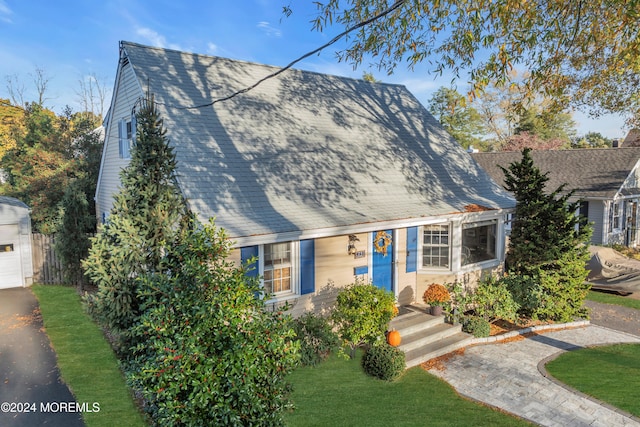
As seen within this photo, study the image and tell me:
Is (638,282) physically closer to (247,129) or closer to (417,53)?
(417,53)

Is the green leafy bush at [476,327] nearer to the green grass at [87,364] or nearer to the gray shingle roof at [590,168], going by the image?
the green grass at [87,364]

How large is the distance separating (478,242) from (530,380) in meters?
5.49

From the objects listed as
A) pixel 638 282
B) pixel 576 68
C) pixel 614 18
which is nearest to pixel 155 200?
pixel 614 18

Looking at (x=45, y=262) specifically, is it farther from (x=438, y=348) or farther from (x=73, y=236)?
(x=438, y=348)

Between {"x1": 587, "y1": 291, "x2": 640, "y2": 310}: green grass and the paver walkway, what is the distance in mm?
3536

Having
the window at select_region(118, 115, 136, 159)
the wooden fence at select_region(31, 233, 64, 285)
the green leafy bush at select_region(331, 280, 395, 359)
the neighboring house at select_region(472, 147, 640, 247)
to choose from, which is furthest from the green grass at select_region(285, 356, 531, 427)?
the neighboring house at select_region(472, 147, 640, 247)

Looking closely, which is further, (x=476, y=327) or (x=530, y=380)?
(x=476, y=327)

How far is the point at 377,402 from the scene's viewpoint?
727 cm

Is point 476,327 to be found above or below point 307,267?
below

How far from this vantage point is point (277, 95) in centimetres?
1309

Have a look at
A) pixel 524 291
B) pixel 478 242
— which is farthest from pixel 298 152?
pixel 524 291

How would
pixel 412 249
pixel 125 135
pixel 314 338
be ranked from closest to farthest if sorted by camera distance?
pixel 314 338 < pixel 412 249 < pixel 125 135

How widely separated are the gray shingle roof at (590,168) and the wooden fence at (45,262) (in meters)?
21.9

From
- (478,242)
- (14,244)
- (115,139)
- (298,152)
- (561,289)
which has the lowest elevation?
(561,289)
